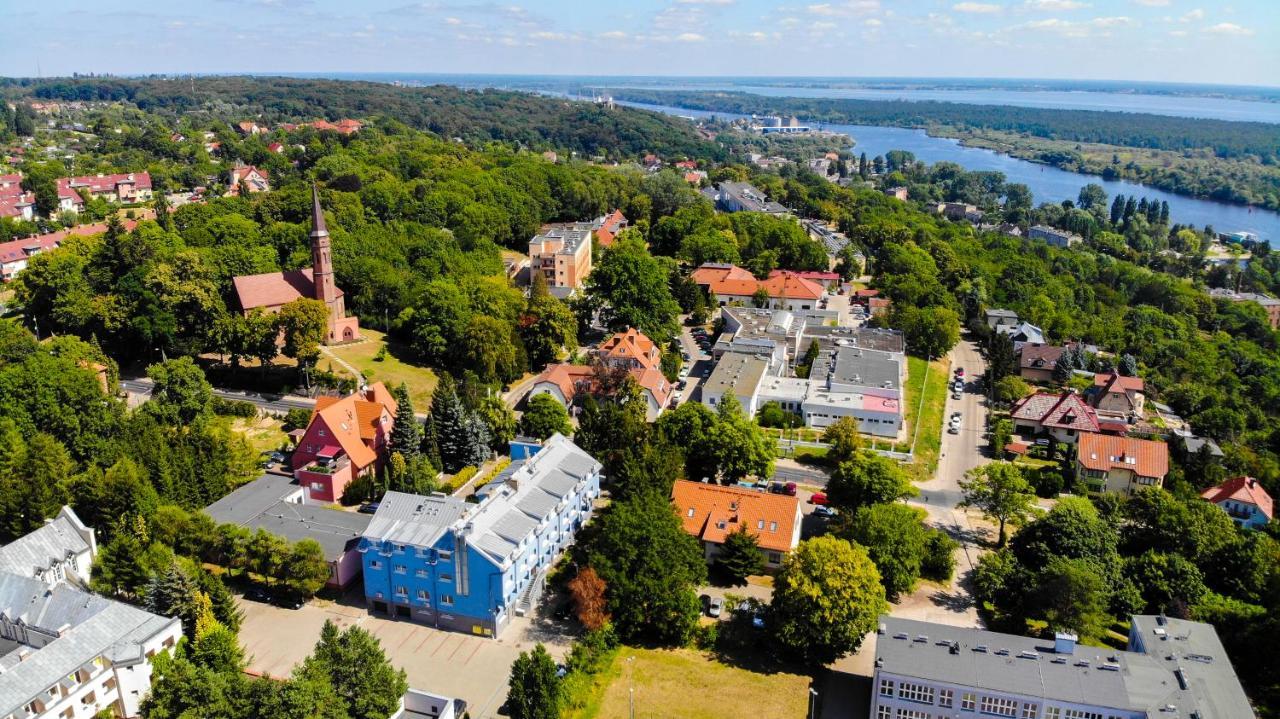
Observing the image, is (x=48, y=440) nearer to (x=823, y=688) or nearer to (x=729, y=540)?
(x=729, y=540)

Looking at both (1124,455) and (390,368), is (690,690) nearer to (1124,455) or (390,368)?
(1124,455)

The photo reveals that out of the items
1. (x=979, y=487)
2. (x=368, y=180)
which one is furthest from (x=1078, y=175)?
(x=979, y=487)

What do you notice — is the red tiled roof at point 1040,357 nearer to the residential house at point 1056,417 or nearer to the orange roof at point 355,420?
the residential house at point 1056,417

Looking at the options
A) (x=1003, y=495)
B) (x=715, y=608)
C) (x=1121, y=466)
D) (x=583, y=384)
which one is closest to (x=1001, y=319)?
(x=1121, y=466)

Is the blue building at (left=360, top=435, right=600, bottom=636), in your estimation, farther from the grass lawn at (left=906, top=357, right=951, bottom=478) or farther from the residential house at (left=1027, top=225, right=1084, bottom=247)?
the residential house at (left=1027, top=225, right=1084, bottom=247)

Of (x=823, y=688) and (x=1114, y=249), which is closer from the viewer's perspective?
(x=823, y=688)

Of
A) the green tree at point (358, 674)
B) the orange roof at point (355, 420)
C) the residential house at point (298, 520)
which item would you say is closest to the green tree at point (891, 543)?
the green tree at point (358, 674)

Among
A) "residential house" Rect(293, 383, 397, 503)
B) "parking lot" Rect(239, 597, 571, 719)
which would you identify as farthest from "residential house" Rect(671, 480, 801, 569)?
"residential house" Rect(293, 383, 397, 503)
